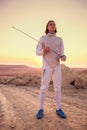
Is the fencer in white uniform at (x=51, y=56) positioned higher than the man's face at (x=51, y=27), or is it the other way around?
the man's face at (x=51, y=27)

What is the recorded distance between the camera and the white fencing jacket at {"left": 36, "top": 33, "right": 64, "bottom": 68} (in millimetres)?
7105

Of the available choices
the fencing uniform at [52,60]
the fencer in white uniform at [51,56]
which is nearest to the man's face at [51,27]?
the fencer in white uniform at [51,56]

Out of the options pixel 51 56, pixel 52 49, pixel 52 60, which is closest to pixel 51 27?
pixel 52 49

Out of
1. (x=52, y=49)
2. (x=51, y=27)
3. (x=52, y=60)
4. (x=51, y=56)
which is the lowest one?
(x=52, y=60)

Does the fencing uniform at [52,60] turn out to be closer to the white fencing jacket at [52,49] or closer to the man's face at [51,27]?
the white fencing jacket at [52,49]

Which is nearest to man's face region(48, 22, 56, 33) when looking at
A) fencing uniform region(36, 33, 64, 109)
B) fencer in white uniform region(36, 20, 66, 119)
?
fencer in white uniform region(36, 20, 66, 119)

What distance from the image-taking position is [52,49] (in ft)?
23.4

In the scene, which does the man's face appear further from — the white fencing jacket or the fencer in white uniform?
the white fencing jacket

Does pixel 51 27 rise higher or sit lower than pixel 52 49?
higher

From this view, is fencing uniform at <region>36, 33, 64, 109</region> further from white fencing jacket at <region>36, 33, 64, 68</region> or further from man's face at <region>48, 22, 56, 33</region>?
man's face at <region>48, 22, 56, 33</region>

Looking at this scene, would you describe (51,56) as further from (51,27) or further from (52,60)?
(51,27)

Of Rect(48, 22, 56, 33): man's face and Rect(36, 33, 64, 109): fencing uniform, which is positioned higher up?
Rect(48, 22, 56, 33): man's face

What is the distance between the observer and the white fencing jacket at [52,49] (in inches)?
280

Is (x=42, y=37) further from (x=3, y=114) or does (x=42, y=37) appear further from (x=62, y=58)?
(x=3, y=114)
